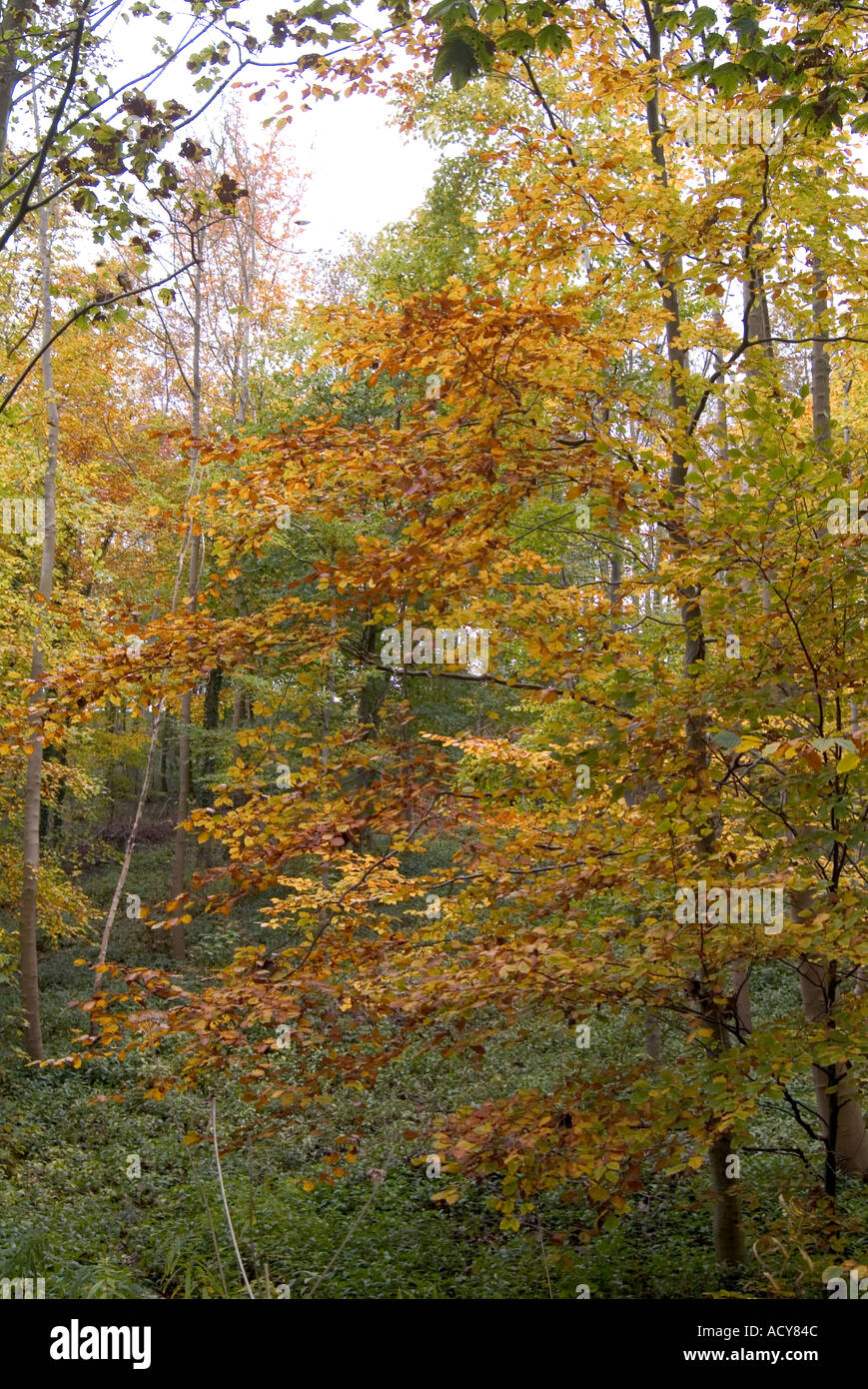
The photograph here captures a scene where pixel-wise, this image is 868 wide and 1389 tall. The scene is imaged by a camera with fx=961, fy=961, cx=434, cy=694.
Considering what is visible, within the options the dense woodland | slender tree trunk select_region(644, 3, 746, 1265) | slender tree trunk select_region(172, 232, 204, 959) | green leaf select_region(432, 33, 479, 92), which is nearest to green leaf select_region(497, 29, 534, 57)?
the dense woodland

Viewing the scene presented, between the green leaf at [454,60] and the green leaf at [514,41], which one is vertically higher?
the green leaf at [514,41]

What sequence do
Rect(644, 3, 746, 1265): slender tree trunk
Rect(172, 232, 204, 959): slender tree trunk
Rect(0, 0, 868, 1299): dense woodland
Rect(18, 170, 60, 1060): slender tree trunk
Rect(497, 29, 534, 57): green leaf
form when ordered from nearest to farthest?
Rect(497, 29, 534, 57): green leaf < Rect(0, 0, 868, 1299): dense woodland < Rect(644, 3, 746, 1265): slender tree trunk < Rect(18, 170, 60, 1060): slender tree trunk < Rect(172, 232, 204, 959): slender tree trunk

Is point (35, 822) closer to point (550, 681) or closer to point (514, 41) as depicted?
point (550, 681)

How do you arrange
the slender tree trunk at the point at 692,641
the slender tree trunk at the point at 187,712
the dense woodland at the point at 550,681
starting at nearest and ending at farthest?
the dense woodland at the point at 550,681, the slender tree trunk at the point at 692,641, the slender tree trunk at the point at 187,712

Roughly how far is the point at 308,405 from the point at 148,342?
6.60 m

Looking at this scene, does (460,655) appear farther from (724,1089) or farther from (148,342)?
(148,342)

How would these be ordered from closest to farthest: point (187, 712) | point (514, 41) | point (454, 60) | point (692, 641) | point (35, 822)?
point (454, 60) < point (514, 41) < point (692, 641) < point (35, 822) < point (187, 712)

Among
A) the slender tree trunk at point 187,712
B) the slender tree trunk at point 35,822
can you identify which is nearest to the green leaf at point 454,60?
the slender tree trunk at point 35,822

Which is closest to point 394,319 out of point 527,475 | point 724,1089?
point 527,475

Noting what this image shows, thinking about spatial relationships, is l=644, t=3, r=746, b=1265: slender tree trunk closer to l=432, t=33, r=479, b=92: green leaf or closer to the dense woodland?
the dense woodland

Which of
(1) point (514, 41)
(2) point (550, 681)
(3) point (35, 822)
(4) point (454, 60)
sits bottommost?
(3) point (35, 822)

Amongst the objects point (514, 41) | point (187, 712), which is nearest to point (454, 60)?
point (514, 41)

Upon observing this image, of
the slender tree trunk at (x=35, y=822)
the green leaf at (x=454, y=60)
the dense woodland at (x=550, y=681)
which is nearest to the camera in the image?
the green leaf at (x=454, y=60)

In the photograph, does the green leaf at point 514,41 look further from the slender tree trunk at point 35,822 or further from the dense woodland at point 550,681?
the slender tree trunk at point 35,822
